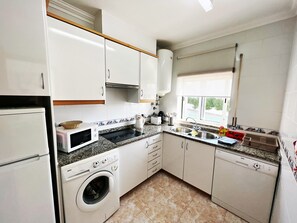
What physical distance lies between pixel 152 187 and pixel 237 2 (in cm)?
256

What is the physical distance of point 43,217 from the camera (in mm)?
968

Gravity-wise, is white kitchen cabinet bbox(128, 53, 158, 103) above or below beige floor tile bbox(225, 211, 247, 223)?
above

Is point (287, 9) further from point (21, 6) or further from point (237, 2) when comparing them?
point (21, 6)

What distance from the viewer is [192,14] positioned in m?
1.54

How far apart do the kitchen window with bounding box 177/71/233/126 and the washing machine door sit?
5.84ft

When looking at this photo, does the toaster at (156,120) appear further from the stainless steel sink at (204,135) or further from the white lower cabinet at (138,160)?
the stainless steel sink at (204,135)

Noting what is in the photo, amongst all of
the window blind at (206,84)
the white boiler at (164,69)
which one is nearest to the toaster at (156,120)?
the white boiler at (164,69)

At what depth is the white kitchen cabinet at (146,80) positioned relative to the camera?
2.01 metres

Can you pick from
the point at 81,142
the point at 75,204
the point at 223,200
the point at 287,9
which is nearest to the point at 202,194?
the point at 223,200

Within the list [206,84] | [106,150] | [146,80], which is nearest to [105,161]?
[106,150]

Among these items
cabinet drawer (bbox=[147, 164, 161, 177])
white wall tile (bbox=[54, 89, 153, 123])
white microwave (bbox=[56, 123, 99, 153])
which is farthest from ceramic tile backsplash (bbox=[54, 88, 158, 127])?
cabinet drawer (bbox=[147, 164, 161, 177])

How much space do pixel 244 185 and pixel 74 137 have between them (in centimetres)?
192

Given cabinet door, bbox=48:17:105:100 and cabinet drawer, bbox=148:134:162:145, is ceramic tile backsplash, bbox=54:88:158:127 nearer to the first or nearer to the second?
cabinet door, bbox=48:17:105:100

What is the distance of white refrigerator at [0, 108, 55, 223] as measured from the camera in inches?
30.9
